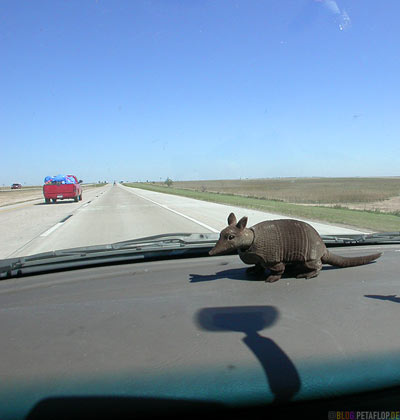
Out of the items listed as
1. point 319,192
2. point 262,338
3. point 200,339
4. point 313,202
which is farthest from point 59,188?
point 319,192

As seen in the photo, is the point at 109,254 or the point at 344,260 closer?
the point at 344,260

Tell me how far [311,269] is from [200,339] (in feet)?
5.69

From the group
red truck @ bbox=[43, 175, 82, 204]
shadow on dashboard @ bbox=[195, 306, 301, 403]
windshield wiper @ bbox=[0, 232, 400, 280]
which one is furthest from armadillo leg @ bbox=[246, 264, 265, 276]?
red truck @ bbox=[43, 175, 82, 204]

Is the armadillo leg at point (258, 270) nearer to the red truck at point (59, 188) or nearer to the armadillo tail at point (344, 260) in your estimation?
the armadillo tail at point (344, 260)

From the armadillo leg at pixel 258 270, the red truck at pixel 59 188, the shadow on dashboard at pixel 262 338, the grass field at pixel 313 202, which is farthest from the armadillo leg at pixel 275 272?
the red truck at pixel 59 188

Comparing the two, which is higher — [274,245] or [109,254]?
[274,245]

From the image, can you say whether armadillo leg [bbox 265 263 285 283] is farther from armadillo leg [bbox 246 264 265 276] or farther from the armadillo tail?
the armadillo tail

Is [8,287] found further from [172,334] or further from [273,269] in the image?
[273,269]

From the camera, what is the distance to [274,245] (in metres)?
3.26

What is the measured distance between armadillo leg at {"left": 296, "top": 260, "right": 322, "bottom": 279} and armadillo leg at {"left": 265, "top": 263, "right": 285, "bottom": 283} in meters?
0.25

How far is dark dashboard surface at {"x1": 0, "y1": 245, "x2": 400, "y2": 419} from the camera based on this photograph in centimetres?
167

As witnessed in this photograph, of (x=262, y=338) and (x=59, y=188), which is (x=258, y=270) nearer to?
(x=262, y=338)

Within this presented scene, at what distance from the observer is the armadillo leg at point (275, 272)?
11.0 ft

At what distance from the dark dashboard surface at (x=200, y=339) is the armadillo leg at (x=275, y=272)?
64 mm
